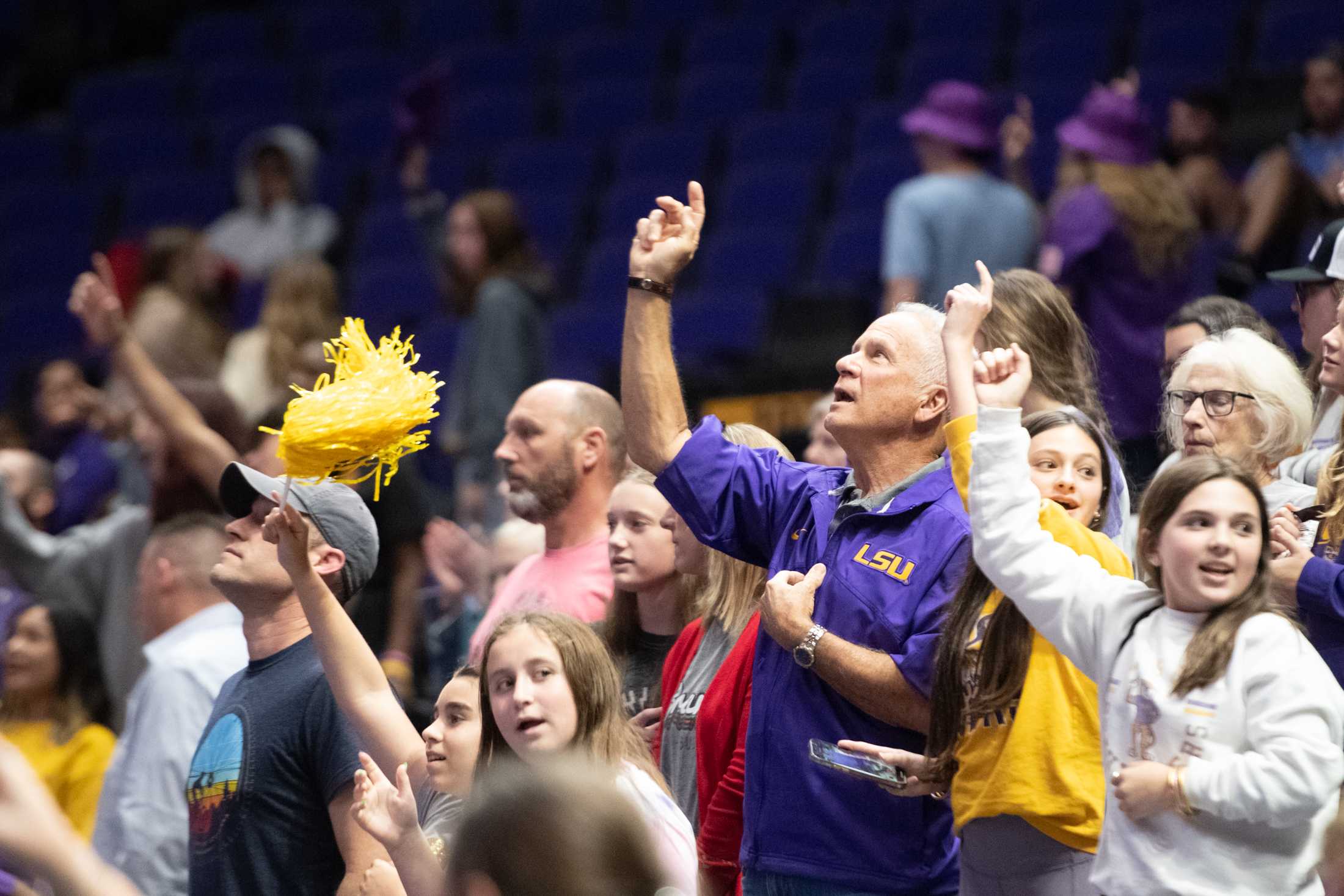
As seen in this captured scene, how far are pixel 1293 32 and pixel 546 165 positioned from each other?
12.0 feet

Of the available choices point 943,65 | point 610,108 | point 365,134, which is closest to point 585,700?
point 943,65

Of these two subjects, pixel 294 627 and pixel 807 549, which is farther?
pixel 294 627

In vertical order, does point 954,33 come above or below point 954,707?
above

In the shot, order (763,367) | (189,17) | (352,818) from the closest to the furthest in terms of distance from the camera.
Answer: (352,818), (763,367), (189,17)

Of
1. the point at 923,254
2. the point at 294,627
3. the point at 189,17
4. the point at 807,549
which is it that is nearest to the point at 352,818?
the point at 294,627

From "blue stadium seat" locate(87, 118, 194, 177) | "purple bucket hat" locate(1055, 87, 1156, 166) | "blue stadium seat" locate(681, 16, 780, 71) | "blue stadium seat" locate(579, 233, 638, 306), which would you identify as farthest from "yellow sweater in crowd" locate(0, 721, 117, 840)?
"blue stadium seat" locate(87, 118, 194, 177)

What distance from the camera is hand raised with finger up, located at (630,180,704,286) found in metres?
3.14

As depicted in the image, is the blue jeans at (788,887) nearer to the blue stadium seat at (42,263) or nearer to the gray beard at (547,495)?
the gray beard at (547,495)

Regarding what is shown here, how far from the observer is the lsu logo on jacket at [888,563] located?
10.1ft

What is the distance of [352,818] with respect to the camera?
3146mm

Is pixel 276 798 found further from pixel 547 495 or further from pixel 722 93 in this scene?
pixel 722 93

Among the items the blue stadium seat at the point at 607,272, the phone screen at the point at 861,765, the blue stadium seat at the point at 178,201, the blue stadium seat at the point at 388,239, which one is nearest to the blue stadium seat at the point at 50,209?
the blue stadium seat at the point at 178,201

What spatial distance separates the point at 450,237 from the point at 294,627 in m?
3.42

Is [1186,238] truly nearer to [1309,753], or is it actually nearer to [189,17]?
[1309,753]
